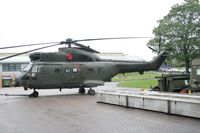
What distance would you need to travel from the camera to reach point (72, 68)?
2127cm

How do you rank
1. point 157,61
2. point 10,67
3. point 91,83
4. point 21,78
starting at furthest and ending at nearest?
1. point 10,67
2. point 157,61
3. point 91,83
4. point 21,78

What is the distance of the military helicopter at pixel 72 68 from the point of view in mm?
20094

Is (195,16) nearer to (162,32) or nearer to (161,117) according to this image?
(162,32)

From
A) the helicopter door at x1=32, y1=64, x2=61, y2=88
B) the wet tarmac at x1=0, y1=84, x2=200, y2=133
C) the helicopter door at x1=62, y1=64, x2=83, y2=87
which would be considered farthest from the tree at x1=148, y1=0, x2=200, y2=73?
the wet tarmac at x1=0, y1=84, x2=200, y2=133

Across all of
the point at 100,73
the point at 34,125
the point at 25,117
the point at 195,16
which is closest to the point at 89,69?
the point at 100,73

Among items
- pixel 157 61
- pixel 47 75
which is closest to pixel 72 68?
pixel 47 75

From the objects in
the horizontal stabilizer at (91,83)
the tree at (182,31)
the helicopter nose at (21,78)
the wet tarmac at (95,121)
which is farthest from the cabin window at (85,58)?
the tree at (182,31)

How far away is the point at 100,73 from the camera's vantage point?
869 inches

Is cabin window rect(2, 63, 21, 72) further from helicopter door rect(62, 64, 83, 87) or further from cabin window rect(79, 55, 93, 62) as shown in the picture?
helicopter door rect(62, 64, 83, 87)

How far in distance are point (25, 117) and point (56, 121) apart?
1743mm

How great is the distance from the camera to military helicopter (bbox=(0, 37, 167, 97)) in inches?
791

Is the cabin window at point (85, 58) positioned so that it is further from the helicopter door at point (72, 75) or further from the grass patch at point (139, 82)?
the grass patch at point (139, 82)

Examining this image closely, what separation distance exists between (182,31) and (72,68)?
717 inches

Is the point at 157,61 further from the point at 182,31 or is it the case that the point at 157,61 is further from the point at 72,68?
the point at 182,31
